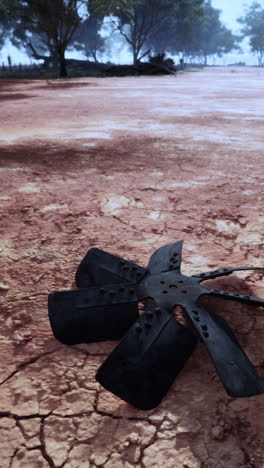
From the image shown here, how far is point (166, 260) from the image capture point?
183 cm

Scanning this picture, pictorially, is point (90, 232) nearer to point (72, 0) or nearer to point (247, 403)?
point (247, 403)

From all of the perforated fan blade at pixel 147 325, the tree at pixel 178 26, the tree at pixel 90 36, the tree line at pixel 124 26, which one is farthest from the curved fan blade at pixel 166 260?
the tree at pixel 90 36

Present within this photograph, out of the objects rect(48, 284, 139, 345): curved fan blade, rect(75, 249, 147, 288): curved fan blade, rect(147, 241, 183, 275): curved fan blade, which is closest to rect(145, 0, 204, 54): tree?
rect(147, 241, 183, 275): curved fan blade

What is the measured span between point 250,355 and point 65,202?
75.7 inches

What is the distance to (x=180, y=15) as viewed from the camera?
34688 millimetres

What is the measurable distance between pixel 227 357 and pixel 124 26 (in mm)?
43855

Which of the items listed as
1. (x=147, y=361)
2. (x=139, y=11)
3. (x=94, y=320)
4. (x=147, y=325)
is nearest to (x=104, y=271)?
(x=94, y=320)

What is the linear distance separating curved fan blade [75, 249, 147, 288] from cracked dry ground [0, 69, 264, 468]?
0.16 m

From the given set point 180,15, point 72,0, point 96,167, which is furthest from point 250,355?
point 180,15

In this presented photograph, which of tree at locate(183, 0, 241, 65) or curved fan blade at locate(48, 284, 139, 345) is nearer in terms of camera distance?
curved fan blade at locate(48, 284, 139, 345)

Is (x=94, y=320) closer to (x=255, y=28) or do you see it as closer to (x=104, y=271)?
(x=104, y=271)

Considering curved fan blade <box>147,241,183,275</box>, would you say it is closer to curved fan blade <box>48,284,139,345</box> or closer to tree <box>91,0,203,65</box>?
curved fan blade <box>48,284,139,345</box>

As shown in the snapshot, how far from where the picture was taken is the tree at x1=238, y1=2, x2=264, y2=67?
52375 mm

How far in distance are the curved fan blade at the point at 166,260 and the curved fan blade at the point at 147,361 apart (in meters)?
0.44
